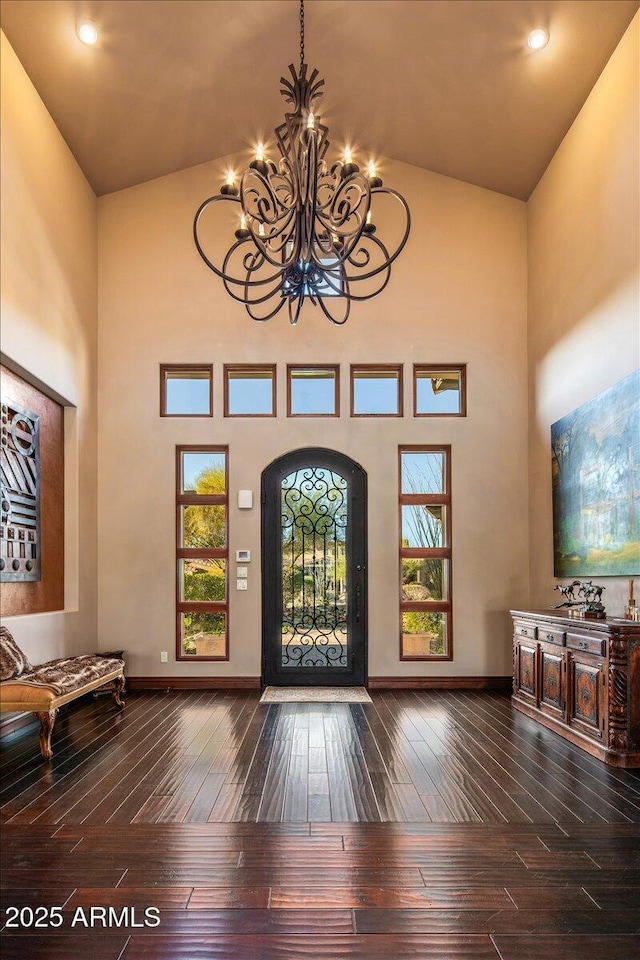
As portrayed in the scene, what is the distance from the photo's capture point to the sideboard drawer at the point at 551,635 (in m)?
5.87

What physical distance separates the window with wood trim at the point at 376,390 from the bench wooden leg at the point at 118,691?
3.68 m

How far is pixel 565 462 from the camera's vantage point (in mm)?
6922

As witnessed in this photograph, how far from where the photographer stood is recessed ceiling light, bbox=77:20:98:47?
5.78 metres

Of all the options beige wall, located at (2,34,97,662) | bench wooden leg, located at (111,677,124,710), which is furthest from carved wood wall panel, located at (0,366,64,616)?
bench wooden leg, located at (111,677,124,710)

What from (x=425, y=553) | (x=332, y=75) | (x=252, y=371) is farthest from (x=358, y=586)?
(x=332, y=75)

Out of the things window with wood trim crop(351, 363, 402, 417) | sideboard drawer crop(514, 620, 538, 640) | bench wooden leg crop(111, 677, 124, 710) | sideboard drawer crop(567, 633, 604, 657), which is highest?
window with wood trim crop(351, 363, 402, 417)

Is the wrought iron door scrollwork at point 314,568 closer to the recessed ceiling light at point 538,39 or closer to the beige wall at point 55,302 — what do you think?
the beige wall at point 55,302

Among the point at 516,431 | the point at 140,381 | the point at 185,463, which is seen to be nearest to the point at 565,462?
the point at 516,431

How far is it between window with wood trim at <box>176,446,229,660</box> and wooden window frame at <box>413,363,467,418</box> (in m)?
2.20

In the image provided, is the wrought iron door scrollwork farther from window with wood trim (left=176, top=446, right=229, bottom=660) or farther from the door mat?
window with wood trim (left=176, top=446, right=229, bottom=660)

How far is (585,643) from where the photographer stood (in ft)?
17.8

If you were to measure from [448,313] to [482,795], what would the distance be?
5447 millimetres

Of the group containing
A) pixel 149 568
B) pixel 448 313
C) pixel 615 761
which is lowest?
pixel 615 761

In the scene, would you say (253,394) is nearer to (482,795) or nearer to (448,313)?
(448,313)
